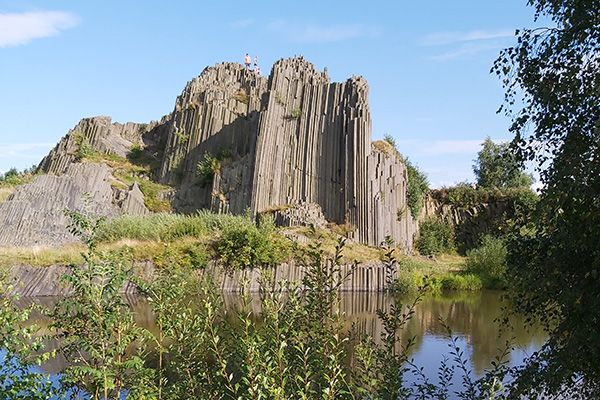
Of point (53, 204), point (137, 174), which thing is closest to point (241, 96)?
point (137, 174)

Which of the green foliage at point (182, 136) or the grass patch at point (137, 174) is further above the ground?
the green foliage at point (182, 136)

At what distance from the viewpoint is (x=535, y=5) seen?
264 inches

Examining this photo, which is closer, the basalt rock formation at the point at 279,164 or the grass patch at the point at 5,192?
the grass patch at the point at 5,192

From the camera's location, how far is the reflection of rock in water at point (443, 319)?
47.3 ft

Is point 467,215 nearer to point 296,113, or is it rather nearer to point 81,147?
point 296,113

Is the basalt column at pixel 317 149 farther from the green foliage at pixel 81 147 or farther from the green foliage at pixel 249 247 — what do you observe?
the green foliage at pixel 81 147

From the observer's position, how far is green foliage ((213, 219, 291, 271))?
78.1 feet

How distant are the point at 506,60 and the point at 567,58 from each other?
0.67m

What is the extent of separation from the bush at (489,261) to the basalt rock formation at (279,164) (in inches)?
179

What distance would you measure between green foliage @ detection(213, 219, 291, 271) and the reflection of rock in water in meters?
1.90

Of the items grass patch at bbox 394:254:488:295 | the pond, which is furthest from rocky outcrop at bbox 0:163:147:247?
grass patch at bbox 394:254:488:295

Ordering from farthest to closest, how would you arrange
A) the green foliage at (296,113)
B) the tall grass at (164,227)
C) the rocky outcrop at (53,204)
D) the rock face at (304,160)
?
1. the green foliage at (296,113)
2. the rock face at (304,160)
3. the rocky outcrop at (53,204)
4. the tall grass at (164,227)

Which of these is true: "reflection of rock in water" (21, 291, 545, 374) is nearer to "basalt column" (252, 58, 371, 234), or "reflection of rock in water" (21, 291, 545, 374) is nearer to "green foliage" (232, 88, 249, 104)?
"basalt column" (252, 58, 371, 234)

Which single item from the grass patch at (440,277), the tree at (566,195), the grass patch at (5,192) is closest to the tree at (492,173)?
the grass patch at (440,277)
